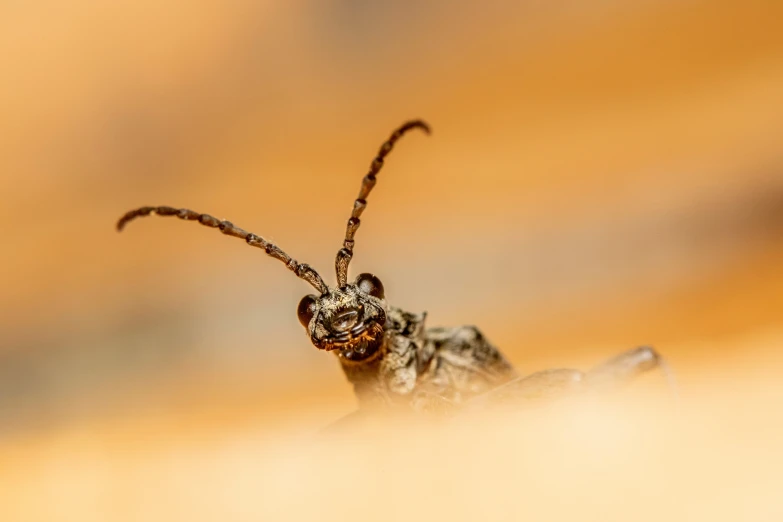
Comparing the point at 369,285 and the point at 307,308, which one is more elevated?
the point at 369,285

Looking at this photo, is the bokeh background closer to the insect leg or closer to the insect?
the insect

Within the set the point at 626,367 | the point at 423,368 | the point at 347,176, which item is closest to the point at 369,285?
the point at 423,368

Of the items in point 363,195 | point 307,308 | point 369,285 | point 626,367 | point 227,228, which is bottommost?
point 626,367

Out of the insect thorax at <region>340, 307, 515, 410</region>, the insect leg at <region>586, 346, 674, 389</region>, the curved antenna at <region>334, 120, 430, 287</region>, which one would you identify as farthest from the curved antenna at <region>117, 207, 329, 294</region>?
the insect leg at <region>586, 346, 674, 389</region>

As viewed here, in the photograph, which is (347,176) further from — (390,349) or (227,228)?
(227,228)

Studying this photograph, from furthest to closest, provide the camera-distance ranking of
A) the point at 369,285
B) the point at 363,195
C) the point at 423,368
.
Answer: the point at 423,368 < the point at 369,285 < the point at 363,195

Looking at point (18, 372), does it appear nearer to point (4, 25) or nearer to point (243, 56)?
point (4, 25)

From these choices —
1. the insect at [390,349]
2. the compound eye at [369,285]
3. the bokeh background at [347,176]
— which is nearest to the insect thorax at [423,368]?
the insect at [390,349]

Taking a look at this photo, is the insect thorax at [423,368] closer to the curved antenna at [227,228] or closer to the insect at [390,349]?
the insect at [390,349]
